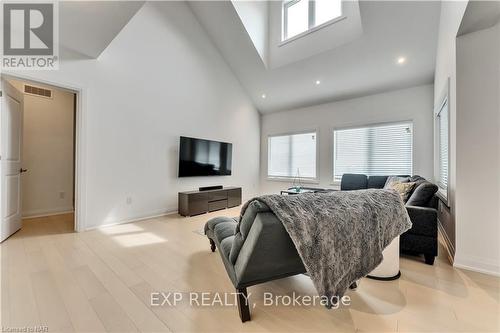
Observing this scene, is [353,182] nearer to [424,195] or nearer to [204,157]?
[424,195]

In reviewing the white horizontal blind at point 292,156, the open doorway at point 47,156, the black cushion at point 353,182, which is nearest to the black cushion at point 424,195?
the black cushion at point 353,182

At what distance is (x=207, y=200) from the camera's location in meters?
4.65

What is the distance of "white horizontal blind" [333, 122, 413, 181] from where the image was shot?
14.7ft

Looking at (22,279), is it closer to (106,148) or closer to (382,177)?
(106,148)

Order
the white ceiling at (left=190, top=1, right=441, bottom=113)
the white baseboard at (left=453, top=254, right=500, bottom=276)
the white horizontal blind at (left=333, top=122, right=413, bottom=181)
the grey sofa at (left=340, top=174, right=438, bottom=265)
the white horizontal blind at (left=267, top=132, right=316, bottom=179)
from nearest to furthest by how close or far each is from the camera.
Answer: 1. the white baseboard at (left=453, top=254, right=500, bottom=276)
2. the grey sofa at (left=340, top=174, right=438, bottom=265)
3. the white ceiling at (left=190, top=1, right=441, bottom=113)
4. the white horizontal blind at (left=333, top=122, right=413, bottom=181)
5. the white horizontal blind at (left=267, top=132, right=316, bottom=179)

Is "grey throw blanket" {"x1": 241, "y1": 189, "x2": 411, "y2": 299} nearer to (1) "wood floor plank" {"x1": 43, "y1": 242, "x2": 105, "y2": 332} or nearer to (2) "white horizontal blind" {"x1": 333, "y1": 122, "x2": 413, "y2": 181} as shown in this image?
(1) "wood floor plank" {"x1": 43, "y1": 242, "x2": 105, "y2": 332}

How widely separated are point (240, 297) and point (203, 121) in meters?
4.20

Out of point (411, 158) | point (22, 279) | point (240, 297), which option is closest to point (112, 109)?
point (22, 279)

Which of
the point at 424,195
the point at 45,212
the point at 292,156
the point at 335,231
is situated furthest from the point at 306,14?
the point at 45,212

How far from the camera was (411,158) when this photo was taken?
14.5 feet

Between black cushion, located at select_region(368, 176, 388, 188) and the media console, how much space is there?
2884 millimetres

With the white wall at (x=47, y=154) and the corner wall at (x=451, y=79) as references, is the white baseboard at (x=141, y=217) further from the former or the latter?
the corner wall at (x=451, y=79)

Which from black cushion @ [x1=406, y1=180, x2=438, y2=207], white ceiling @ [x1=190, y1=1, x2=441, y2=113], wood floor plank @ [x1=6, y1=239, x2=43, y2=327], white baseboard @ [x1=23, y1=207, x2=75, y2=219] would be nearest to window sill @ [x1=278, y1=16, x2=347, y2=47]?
white ceiling @ [x1=190, y1=1, x2=441, y2=113]

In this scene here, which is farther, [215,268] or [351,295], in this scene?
[215,268]
